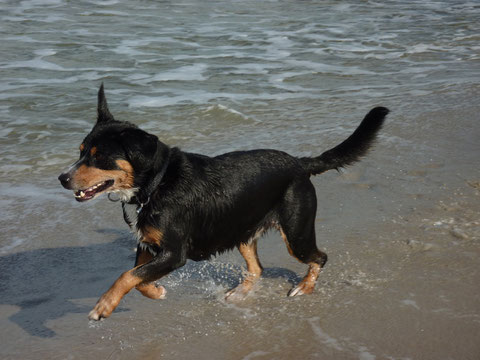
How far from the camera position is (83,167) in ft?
11.9

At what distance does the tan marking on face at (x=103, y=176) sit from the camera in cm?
355

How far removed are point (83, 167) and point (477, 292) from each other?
8.59 ft

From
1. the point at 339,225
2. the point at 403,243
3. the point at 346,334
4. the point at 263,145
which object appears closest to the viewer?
the point at 346,334

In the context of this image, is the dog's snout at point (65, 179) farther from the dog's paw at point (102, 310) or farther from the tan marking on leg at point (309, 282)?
the tan marking on leg at point (309, 282)

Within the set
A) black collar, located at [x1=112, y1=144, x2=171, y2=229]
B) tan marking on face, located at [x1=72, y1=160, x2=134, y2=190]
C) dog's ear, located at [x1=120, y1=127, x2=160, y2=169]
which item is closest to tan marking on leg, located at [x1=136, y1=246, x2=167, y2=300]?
black collar, located at [x1=112, y1=144, x2=171, y2=229]

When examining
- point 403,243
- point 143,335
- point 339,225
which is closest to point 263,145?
point 339,225

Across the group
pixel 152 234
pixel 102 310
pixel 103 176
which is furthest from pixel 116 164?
pixel 102 310

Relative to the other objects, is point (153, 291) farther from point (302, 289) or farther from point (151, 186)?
point (302, 289)

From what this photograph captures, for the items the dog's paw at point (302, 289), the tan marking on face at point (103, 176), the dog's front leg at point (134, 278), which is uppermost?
the tan marking on face at point (103, 176)

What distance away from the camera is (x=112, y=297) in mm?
3434

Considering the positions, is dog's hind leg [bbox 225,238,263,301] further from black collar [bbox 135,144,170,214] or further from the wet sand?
black collar [bbox 135,144,170,214]

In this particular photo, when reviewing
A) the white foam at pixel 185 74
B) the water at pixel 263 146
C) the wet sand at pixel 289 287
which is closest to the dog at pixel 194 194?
the wet sand at pixel 289 287

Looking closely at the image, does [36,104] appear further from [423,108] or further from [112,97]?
[423,108]

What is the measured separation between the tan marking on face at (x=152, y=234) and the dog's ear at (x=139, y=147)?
376mm
